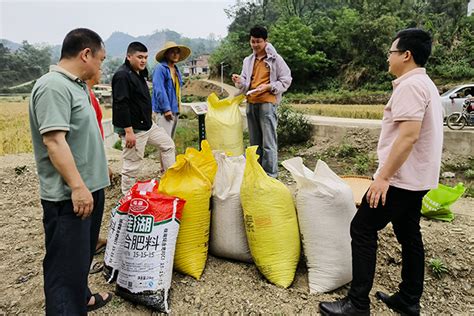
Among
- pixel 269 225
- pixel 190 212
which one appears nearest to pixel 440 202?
pixel 269 225

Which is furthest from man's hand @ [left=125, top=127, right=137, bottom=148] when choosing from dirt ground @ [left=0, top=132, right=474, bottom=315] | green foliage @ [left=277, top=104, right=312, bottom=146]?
green foliage @ [left=277, top=104, right=312, bottom=146]

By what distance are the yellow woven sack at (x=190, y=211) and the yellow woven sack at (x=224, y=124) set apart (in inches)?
47.0

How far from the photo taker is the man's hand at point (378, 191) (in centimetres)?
158

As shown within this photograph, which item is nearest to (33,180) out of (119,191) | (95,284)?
(119,191)

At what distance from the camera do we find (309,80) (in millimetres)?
25625

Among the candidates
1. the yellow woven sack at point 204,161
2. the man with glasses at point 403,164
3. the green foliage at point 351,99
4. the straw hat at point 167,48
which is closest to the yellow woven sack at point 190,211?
the yellow woven sack at point 204,161

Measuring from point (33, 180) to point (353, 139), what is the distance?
5001 millimetres

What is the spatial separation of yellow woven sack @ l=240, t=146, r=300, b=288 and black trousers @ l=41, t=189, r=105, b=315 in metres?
0.91

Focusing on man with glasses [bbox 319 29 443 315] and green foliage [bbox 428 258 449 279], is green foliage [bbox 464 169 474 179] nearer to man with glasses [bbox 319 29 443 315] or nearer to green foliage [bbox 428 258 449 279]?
green foliage [bbox 428 258 449 279]

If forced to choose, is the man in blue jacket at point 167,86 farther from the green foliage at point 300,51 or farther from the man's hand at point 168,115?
the green foliage at point 300,51

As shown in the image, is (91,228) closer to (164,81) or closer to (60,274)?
(60,274)

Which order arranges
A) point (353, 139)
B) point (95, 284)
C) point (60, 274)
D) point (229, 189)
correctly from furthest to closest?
1. point (353, 139)
2. point (229, 189)
3. point (95, 284)
4. point (60, 274)

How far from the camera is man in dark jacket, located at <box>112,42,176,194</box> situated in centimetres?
280

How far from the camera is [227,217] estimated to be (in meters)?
2.17
